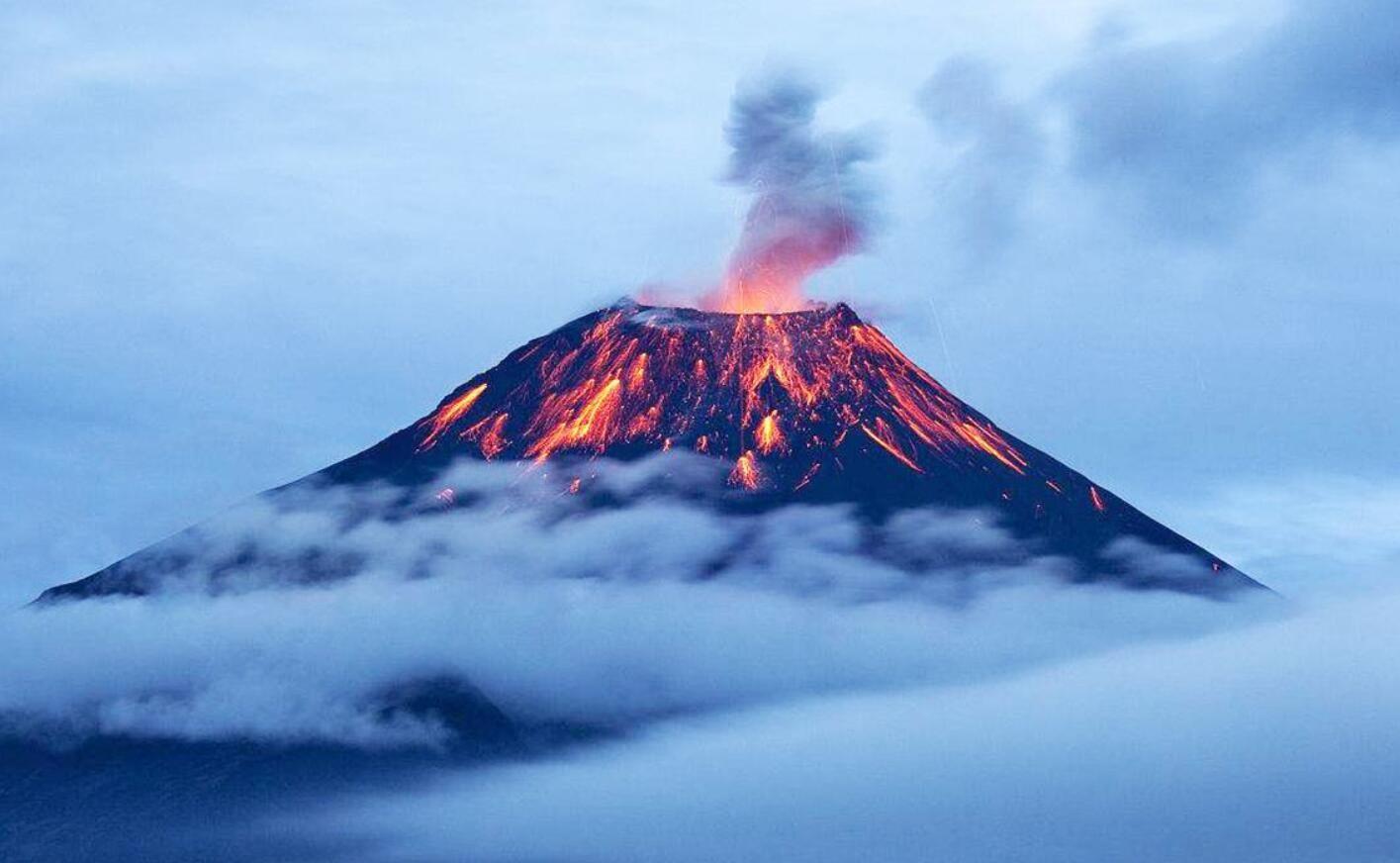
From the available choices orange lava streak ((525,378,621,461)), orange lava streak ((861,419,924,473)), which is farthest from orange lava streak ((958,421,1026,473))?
orange lava streak ((525,378,621,461))

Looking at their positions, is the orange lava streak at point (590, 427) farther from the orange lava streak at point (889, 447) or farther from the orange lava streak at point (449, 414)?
the orange lava streak at point (889, 447)

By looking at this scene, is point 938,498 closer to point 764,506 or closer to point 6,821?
point 764,506

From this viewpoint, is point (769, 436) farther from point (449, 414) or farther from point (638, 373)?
point (449, 414)

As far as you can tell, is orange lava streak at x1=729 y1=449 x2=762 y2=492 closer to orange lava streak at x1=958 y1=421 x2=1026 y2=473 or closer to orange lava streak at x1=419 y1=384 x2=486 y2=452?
orange lava streak at x1=958 y1=421 x2=1026 y2=473

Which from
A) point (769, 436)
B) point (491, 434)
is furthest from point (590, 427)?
point (769, 436)

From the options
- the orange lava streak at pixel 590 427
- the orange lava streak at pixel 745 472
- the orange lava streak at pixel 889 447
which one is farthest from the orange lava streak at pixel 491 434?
the orange lava streak at pixel 889 447

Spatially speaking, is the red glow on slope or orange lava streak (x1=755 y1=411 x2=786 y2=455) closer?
orange lava streak (x1=755 y1=411 x2=786 y2=455)
